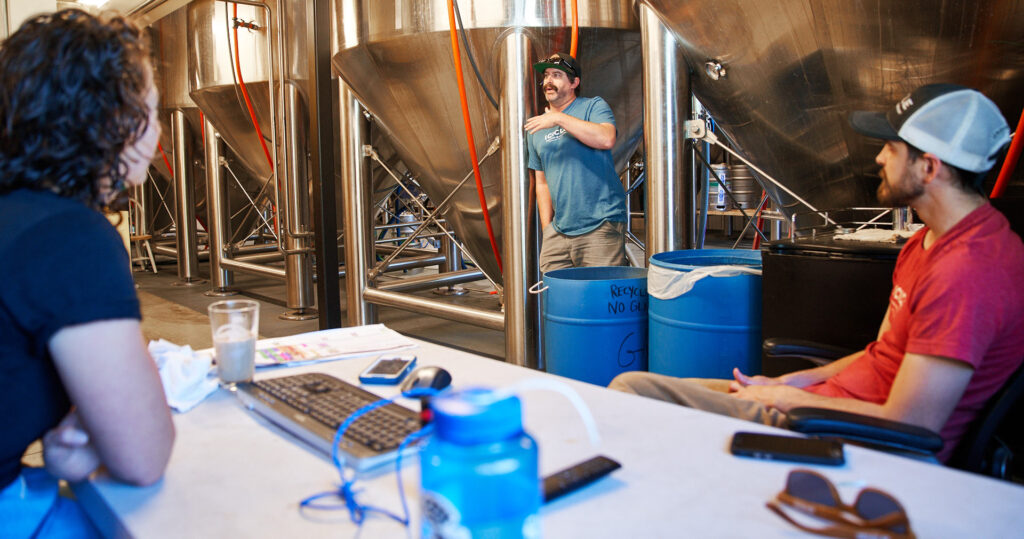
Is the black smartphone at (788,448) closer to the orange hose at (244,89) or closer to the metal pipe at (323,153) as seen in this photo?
the metal pipe at (323,153)

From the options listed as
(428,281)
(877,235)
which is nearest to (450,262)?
(428,281)

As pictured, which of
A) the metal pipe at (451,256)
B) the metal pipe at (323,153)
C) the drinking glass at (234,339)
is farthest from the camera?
the metal pipe at (451,256)

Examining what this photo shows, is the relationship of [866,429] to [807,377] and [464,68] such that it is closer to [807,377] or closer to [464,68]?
[807,377]

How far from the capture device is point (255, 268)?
5.89 meters

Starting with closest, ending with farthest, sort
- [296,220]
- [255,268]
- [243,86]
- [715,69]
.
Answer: [715,69]
[296,220]
[243,86]
[255,268]

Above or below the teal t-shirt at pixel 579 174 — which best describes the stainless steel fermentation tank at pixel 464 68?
above

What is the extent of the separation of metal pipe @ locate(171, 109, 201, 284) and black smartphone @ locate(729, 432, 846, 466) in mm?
6950

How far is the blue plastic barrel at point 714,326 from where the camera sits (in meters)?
2.36

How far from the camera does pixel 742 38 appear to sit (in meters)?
2.62

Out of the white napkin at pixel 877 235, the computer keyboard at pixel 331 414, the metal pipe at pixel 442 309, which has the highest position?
the white napkin at pixel 877 235

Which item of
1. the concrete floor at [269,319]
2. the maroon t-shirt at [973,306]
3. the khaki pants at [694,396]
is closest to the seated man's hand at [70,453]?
the khaki pants at [694,396]

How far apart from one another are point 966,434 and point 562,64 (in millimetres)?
2125

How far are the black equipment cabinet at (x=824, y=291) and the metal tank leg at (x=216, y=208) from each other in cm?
533

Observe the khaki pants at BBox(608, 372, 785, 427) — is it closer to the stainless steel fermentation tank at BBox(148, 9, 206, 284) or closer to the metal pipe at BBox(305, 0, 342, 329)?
the metal pipe at BBox(305, 0, 342, 329)
